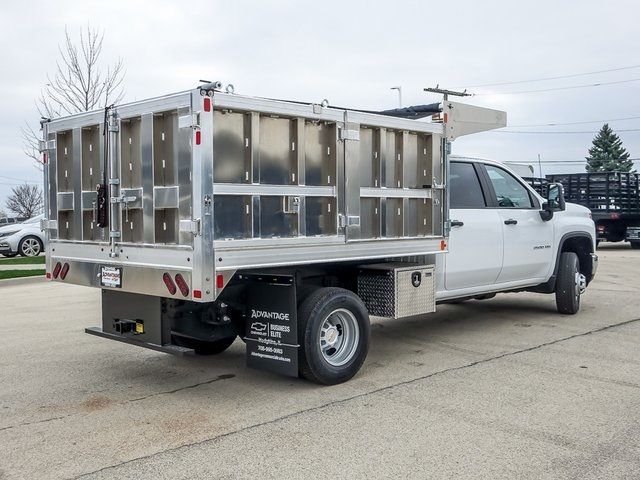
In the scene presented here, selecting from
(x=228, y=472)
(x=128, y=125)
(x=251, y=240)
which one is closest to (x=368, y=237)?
(x=251, y=240)

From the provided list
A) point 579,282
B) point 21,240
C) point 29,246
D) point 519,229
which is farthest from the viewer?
point 29,246

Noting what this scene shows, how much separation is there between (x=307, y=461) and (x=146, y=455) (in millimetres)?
1039

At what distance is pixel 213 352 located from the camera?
7.21 m

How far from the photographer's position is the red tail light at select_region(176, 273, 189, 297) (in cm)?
505

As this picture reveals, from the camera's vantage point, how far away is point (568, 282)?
932 centimetres

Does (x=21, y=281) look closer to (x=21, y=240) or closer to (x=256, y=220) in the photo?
(x=21, y=240)

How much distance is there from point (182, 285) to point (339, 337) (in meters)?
1.68

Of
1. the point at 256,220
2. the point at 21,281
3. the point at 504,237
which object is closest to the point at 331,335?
the point at 256,220

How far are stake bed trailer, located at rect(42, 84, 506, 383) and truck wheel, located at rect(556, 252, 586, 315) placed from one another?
329 cm

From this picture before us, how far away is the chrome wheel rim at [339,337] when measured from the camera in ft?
19.6

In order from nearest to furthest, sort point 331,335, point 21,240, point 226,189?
point 226,189
point 331,335
point 21,240

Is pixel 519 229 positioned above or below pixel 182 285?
above

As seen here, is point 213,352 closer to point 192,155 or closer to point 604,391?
point 192,155

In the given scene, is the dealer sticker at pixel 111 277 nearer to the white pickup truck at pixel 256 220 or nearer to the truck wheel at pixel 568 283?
the white pickup truck at pixel 256 220
